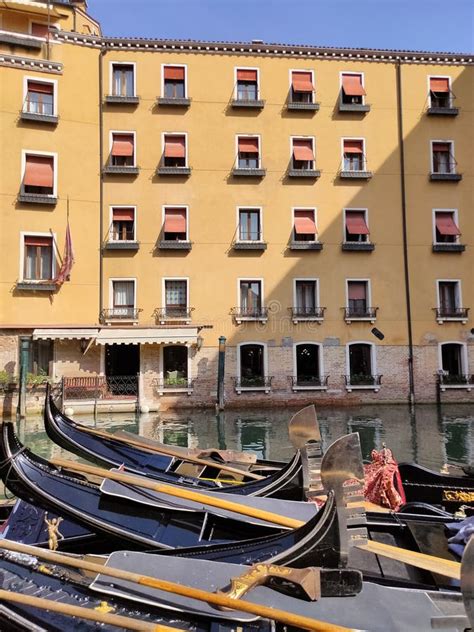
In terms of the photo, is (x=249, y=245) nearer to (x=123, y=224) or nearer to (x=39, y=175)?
(x=123, y=224)

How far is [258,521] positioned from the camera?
267cm

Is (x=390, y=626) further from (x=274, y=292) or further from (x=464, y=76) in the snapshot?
(x=464, y=76)

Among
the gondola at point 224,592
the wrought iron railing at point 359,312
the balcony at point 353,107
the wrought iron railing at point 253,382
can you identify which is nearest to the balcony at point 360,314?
the wrought iron railing at point 359,312

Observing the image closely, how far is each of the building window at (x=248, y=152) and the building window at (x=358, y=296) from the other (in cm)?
382

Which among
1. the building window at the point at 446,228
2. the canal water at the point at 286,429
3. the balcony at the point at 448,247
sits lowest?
the canal water at the point at 286,429

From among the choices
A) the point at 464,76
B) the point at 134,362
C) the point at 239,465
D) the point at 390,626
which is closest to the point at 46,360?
the point at 134,362

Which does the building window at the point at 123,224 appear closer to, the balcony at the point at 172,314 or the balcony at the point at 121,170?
the balcony at the point at 121,170

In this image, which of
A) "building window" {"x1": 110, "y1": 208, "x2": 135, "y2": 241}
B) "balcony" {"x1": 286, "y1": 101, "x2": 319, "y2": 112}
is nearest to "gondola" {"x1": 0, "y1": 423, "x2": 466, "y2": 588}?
"building window" {"x1": 110, "y1": 208, "x2": 135, "y2": 241}

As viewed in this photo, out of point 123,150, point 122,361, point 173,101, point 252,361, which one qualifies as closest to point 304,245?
point 252,361

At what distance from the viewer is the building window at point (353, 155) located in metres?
12.2

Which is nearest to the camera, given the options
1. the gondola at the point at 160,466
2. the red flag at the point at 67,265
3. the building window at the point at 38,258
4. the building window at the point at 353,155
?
the gondola at the point at 160,466

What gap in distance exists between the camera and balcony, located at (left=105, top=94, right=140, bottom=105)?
11.6 meters

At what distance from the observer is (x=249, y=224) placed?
11.9 meters

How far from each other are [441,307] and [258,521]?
35.2 ft
